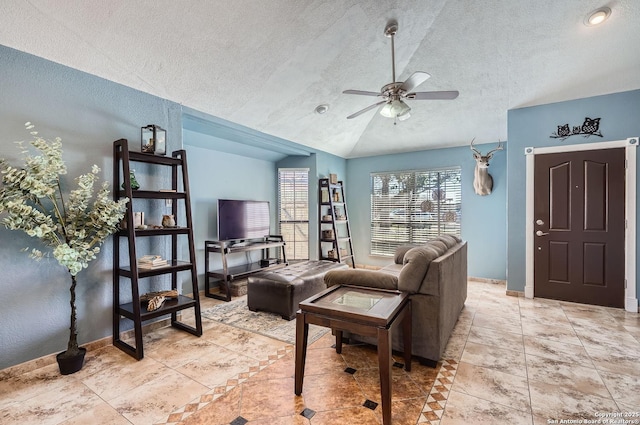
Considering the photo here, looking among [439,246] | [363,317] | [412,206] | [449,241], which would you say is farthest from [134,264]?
[412,206]

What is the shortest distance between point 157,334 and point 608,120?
6.16m

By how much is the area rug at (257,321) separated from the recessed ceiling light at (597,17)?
434cm

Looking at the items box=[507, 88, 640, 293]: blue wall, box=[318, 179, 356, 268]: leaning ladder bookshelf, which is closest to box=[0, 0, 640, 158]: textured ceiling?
box=[507, 88, 640, 293]: blue wall

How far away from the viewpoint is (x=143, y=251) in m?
3.24

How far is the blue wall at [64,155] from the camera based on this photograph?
7.87 ft

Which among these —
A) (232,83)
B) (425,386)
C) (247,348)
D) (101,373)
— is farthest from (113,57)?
(425,386)

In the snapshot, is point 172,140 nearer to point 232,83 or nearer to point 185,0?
point 232,83

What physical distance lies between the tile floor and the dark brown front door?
960mm

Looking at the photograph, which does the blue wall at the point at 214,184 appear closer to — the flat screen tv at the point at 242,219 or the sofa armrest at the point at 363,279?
the flat screen tv at the point at 242,219

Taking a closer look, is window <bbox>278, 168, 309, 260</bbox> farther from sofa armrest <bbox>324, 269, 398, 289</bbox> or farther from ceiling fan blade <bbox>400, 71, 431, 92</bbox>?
ceiling fan blade <bbox>400, 71, 431, 92</bbox>

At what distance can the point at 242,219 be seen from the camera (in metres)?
5.11

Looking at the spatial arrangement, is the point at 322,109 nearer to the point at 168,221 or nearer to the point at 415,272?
the point at 168,221

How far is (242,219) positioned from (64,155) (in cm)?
268

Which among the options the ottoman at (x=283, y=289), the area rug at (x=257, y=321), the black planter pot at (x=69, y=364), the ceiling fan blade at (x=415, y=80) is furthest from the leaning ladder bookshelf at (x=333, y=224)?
the black planter pot at (x=69, y=364)
